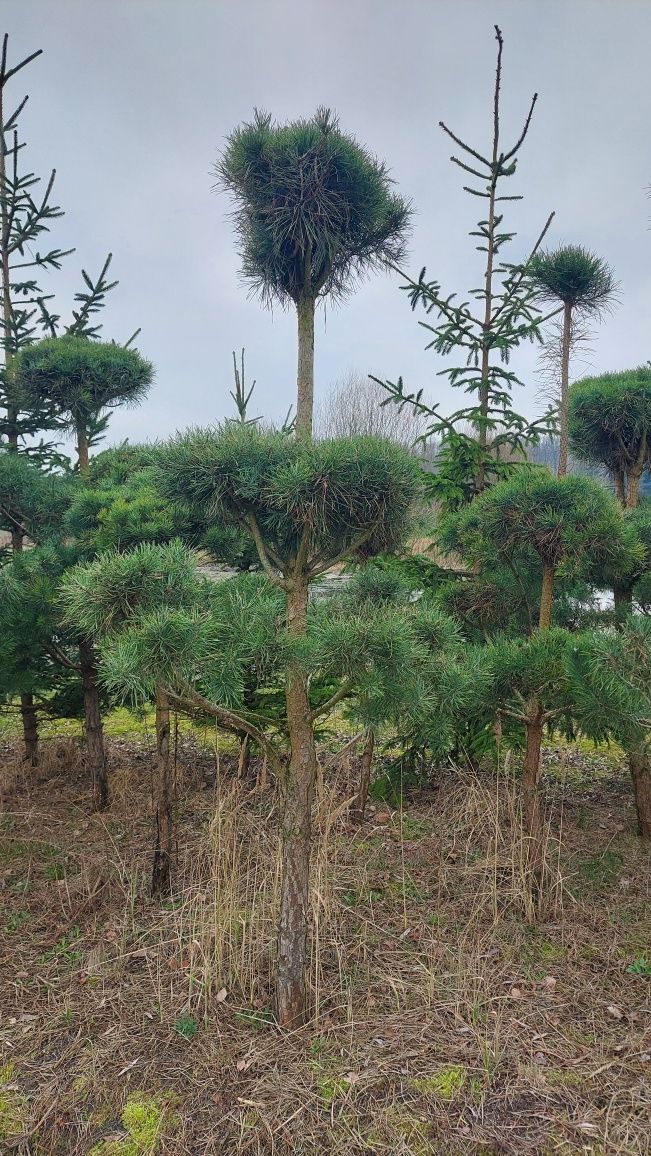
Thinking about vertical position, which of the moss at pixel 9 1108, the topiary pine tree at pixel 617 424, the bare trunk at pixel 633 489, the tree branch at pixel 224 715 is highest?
the topiary pine tree at pixel 617 424

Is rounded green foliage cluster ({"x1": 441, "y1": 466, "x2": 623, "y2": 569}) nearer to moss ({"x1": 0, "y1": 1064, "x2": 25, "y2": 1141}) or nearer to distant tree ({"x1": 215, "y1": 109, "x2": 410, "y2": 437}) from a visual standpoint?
distant tree ({"x1": 215, "y1": 109, "x2": 410, "y2": 437})

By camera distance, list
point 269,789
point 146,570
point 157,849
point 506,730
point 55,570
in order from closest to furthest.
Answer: point 146,570 < point 157,849 < point 55,570 < point 506,730 < point 269,789

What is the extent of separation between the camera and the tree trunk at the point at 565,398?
566 cm

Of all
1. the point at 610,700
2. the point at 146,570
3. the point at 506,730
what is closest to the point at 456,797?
the point at 506,730

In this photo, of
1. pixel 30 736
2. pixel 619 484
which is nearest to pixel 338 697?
pixel 30 736

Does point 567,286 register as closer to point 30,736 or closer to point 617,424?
point 617,424

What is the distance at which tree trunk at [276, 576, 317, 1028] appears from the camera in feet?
8.84

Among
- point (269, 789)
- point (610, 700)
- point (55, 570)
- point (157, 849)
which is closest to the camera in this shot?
point (610, 700)

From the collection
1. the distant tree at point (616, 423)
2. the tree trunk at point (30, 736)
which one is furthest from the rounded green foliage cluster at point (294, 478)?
the tree trunk at point (30, 736)

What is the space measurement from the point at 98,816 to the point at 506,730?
A: 8.58ft

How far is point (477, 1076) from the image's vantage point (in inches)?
97.9

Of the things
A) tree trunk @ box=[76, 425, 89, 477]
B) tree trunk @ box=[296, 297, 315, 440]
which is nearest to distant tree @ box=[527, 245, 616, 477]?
tree trunk @ box=[296, 297, 315, 440]

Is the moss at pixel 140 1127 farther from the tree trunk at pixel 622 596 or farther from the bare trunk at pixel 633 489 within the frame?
the bare trunk at pixel 633 489

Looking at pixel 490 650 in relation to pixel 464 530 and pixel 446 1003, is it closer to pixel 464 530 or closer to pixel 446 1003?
pixel 464 530
